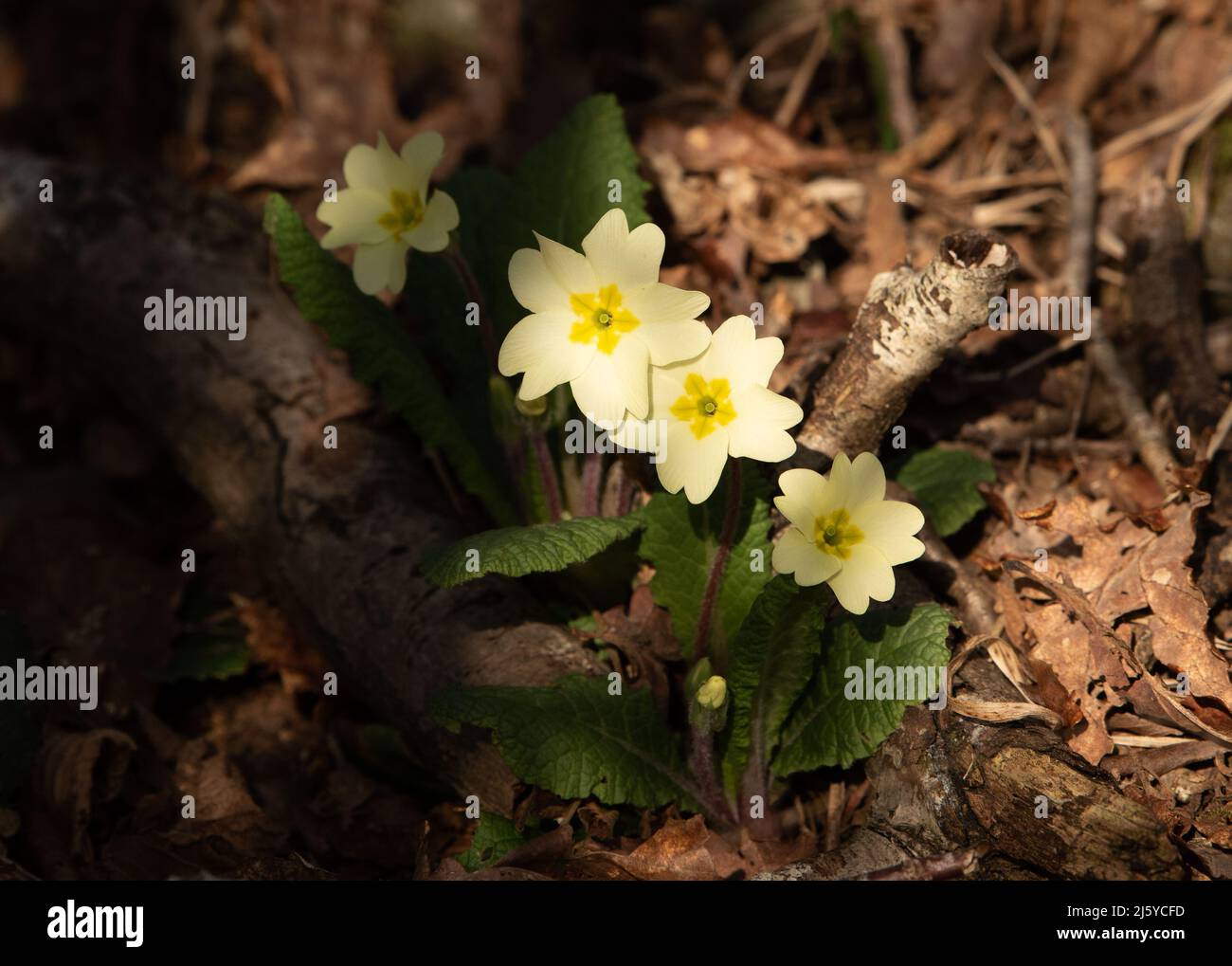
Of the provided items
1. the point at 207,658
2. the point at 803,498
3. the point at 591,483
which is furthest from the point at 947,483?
the point at 207,658

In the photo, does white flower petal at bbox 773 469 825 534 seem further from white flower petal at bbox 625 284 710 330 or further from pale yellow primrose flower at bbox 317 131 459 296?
pale yellow primrose flower at bbox 317 131 459 296

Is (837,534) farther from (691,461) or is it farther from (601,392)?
(601,392)

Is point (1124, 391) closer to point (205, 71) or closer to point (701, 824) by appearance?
point (701, 824)

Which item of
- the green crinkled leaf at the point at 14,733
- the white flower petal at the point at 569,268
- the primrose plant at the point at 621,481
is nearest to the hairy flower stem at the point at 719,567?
the primrose plant at the point at 621,481

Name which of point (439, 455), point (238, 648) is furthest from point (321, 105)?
point (238, 648)

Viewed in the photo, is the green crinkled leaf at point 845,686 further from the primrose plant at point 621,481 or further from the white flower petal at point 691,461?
the white flower petal at point 691,461

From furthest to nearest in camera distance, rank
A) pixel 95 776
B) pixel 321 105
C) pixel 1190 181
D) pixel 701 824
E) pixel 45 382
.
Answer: pixel 321 105
pixel 45 382
pixel 1190 181
pixel 95 776
pixel 701 824
